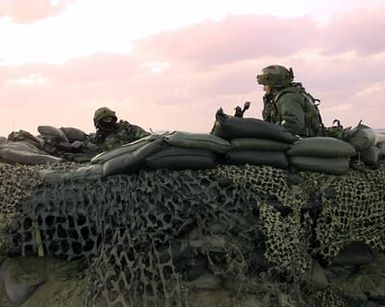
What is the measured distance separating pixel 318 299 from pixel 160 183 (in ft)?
5.34

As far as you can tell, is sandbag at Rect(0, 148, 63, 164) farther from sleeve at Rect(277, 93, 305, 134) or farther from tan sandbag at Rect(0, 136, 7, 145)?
sleeve at Rect(277, 93, 305, 134)

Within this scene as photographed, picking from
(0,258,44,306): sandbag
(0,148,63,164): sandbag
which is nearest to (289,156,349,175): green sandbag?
(0,148,63,164): sandbag

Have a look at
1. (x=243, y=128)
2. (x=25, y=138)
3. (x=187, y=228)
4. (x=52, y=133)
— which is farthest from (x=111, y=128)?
(x=187, y=228)

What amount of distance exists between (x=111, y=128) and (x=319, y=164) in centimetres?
286

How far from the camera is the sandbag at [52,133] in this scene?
7609 millimetres

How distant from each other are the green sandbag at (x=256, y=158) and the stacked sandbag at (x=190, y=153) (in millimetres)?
84

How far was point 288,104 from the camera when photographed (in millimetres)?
6246

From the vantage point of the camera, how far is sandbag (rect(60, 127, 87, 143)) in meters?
8.08

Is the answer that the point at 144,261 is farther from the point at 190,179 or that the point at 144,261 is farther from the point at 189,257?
the point at 190,179

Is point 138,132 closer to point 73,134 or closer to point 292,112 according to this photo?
point 73,134

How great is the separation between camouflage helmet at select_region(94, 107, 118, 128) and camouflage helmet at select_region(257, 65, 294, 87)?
6.46 ft

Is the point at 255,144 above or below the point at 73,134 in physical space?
below

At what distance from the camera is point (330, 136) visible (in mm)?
6305

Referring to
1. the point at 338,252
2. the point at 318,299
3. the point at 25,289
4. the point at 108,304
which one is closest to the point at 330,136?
the point at 338,252
